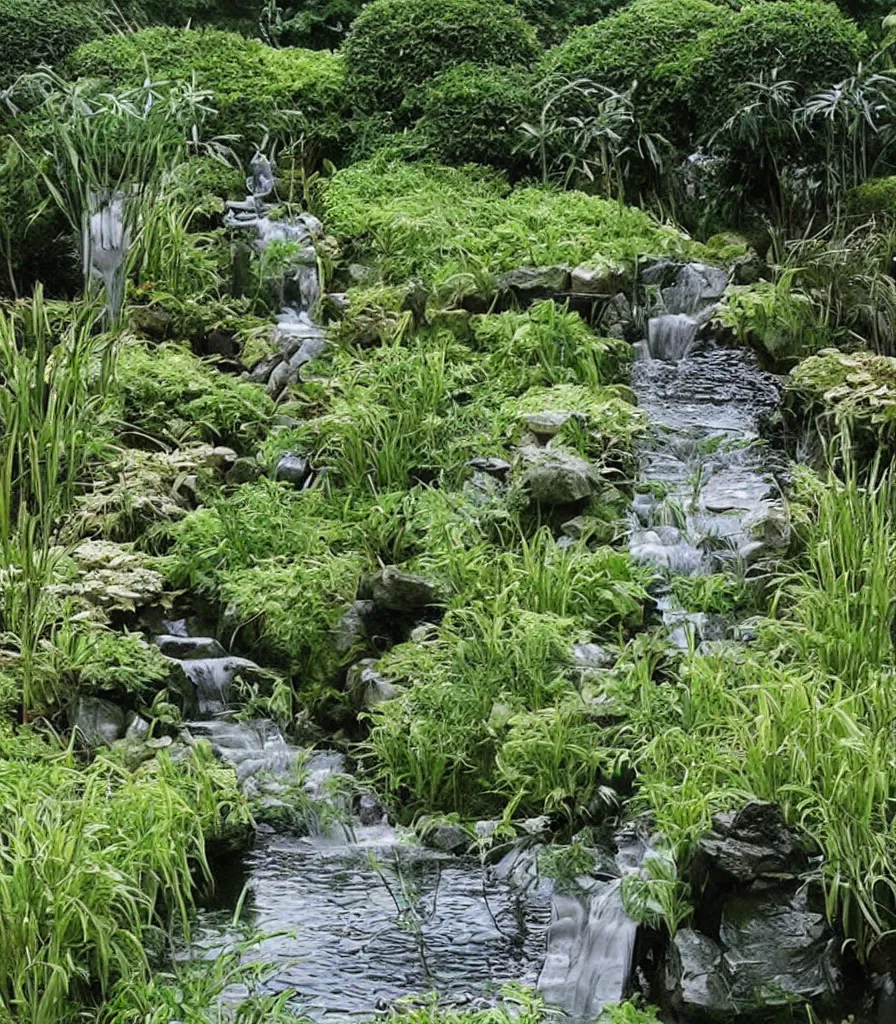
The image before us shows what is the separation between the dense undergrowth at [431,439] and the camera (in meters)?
4.30

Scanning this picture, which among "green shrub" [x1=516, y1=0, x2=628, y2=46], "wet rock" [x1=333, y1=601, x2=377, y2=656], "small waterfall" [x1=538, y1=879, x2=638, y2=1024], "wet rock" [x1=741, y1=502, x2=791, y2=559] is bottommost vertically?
"small waterfall" [x1=538, y1=879, x2=638, y2=1024]

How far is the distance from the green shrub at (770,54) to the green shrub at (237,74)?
3.03 meters

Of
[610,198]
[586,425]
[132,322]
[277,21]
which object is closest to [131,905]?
[586,425]

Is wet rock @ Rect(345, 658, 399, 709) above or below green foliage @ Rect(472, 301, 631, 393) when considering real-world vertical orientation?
below

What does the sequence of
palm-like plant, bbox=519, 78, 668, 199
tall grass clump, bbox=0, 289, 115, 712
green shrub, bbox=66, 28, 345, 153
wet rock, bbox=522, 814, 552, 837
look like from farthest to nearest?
green shrub, bbox=66, 28, 345, 153, palm-like plant, bbox=519, 78, 668, 199, tall grass clump, bbox=0, 289, 115, 712, wet rock, bbox=522, 814, 552, 837

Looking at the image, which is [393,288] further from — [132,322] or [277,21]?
[277,21]

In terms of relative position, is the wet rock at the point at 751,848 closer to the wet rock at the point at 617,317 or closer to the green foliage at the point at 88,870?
the green foliage at the point at 88,870

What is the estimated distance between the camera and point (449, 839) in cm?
485

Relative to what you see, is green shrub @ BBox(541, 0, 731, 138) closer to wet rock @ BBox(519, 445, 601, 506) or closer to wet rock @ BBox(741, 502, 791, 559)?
wet rock @ BBox(519, 445, 601, 506)

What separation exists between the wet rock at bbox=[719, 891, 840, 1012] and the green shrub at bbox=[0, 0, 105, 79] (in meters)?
9.38

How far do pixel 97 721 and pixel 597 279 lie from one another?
461 centimetres

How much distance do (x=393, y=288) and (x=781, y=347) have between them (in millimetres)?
2540

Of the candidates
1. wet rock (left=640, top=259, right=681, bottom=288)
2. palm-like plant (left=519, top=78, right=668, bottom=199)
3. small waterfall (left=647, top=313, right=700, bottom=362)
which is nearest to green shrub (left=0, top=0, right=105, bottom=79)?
palm-like plant (left=519, top=78, right=668, bottom=199)

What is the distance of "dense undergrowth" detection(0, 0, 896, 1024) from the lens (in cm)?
430
